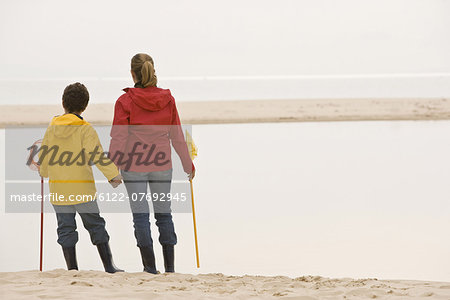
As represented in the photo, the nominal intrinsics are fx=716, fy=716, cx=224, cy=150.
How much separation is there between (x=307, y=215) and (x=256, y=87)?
586 cm

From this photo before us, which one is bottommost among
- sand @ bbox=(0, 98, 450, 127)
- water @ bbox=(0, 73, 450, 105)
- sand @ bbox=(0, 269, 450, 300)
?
sand @ bbox=(0, 269, 450, 300)

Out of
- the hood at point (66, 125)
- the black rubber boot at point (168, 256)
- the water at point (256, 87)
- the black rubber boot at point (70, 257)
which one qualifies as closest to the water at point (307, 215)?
the black rubber boot at point (168, 256)

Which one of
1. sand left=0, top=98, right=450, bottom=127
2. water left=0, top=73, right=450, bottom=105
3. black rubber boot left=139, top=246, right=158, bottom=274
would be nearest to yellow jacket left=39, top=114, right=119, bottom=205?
black rubber boot left=139, top=246, right=158, bottom=274

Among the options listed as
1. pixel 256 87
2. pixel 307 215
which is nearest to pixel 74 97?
pixel 307 215

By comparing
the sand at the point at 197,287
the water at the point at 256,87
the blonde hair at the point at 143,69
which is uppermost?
the water at the point at 256,87

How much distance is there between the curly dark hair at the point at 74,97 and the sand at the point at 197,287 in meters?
0.61

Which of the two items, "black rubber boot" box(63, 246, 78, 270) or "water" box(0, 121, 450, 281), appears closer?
"black rubber boot" box(63, 246, 78, 270)

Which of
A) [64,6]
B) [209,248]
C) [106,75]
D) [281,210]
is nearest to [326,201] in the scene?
[281,210]

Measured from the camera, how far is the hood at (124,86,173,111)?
2668mm

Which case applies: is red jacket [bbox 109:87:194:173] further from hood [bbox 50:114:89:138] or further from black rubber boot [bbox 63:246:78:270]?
black rubber boot [bbox 63:246:78:270]

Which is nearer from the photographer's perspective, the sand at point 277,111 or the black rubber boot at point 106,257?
the black rubber boot at point 106,257

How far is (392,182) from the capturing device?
14.7 feet

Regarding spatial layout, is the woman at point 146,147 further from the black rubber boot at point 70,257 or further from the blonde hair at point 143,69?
the black rubber boot at point 70,257

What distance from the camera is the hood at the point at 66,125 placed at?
104 inches
